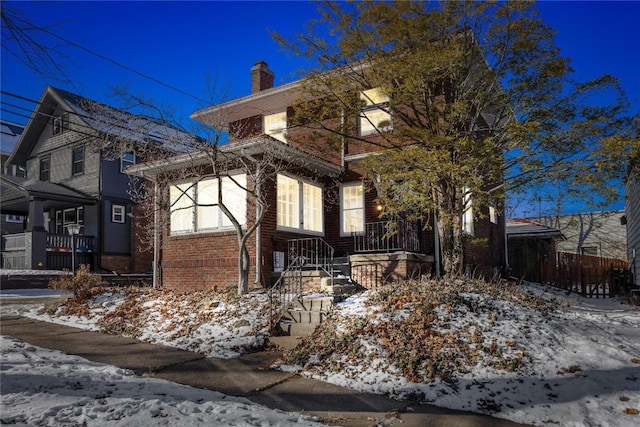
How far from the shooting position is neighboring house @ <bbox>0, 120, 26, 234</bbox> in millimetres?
25156

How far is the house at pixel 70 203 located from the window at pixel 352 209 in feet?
35.6

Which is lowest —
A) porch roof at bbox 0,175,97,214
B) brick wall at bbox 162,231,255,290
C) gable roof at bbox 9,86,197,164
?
brick wall at bbox 162,231,255,290

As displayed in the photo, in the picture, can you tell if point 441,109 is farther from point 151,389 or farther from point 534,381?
point 151,389

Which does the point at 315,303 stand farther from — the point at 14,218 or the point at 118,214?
the point at 14,218

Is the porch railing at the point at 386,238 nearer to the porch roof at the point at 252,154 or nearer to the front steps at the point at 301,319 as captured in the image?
the porch roof at the point at 252,154

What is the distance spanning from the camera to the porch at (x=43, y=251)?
63.7 feet

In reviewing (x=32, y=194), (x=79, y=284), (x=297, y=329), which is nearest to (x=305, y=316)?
(x=297, y=329)

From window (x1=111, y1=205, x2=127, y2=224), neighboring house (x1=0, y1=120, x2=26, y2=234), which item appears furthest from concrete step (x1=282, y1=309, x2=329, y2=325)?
neighboring house (x1=0, y1=120, x2=26, y2=234)

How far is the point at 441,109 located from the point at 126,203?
737 inches

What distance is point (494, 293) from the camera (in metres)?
8.06

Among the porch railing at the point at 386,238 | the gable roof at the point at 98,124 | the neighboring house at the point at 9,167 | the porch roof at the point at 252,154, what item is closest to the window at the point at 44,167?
the gable roof at the point at 98,124

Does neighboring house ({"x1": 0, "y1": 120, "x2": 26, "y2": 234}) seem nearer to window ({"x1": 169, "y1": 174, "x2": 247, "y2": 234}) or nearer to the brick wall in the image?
window ({"x1": 169, "y1": 174, "x2": 247, "y2": 234})

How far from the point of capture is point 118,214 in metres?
22.8

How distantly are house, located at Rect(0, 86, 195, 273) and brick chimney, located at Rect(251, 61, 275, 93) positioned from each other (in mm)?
7437
